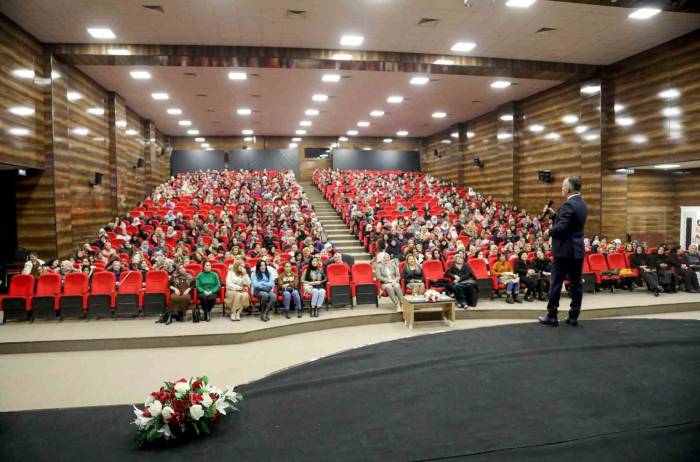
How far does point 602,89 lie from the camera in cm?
1084

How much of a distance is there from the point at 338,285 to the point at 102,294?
3688 millimetres

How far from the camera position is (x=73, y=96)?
407 inches

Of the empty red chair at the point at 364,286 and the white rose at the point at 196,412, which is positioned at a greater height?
the white rose at the point at 196,412

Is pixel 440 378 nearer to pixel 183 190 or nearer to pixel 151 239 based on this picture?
pixel 151 239

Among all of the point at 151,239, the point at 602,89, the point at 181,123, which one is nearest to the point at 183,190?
the point at 181,123

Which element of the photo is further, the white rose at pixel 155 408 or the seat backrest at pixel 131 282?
the seat backrest at pixel 131 282

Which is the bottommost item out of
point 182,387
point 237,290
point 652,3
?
point 237,290

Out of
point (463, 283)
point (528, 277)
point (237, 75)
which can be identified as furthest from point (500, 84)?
point (463, 283)

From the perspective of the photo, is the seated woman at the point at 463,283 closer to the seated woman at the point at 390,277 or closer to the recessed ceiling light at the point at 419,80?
the seated woman at the point at 390,277

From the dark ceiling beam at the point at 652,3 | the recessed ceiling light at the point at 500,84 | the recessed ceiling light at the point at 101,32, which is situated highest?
the recessed ceiling light at the point at 500,84

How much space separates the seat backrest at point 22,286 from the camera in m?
6.97

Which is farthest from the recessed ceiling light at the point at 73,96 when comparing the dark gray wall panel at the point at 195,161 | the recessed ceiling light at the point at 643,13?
the recessed ceiling light at the point at 643,13

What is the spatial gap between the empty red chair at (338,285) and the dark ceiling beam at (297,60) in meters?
4.85

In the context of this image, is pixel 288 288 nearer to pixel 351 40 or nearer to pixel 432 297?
pixel 432 297
